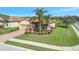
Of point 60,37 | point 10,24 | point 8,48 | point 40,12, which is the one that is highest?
point 40,12

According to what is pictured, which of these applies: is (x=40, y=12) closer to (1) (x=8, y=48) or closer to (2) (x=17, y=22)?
(2) (x=17, y=22)

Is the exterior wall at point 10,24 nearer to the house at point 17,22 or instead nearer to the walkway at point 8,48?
the house at point 17,22

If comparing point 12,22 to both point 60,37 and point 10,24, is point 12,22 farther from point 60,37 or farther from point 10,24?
point 60,37

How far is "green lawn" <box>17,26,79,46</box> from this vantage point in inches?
153

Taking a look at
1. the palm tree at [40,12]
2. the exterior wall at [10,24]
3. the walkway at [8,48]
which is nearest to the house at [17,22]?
the exterior wall at [10,24]

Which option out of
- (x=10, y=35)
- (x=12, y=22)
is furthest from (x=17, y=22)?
(x=10, y=35)

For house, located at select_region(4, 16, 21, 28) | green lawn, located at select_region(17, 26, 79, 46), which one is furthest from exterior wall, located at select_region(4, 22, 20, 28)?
green lawn, located at select_region(17, 26, 79, 46)

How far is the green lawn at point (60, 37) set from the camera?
390 cm

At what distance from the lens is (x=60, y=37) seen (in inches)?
154

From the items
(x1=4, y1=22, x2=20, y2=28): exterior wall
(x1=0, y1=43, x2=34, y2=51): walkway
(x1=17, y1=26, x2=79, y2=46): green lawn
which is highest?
(x1=4, y1=22, x2=20, y2=28): exterior wall

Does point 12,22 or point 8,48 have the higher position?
point 12,22

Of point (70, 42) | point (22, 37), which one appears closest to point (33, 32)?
point (22, 37)

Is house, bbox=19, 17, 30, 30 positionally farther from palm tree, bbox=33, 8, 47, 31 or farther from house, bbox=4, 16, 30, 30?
palm tree, bbox=33, 8, 47, 31
